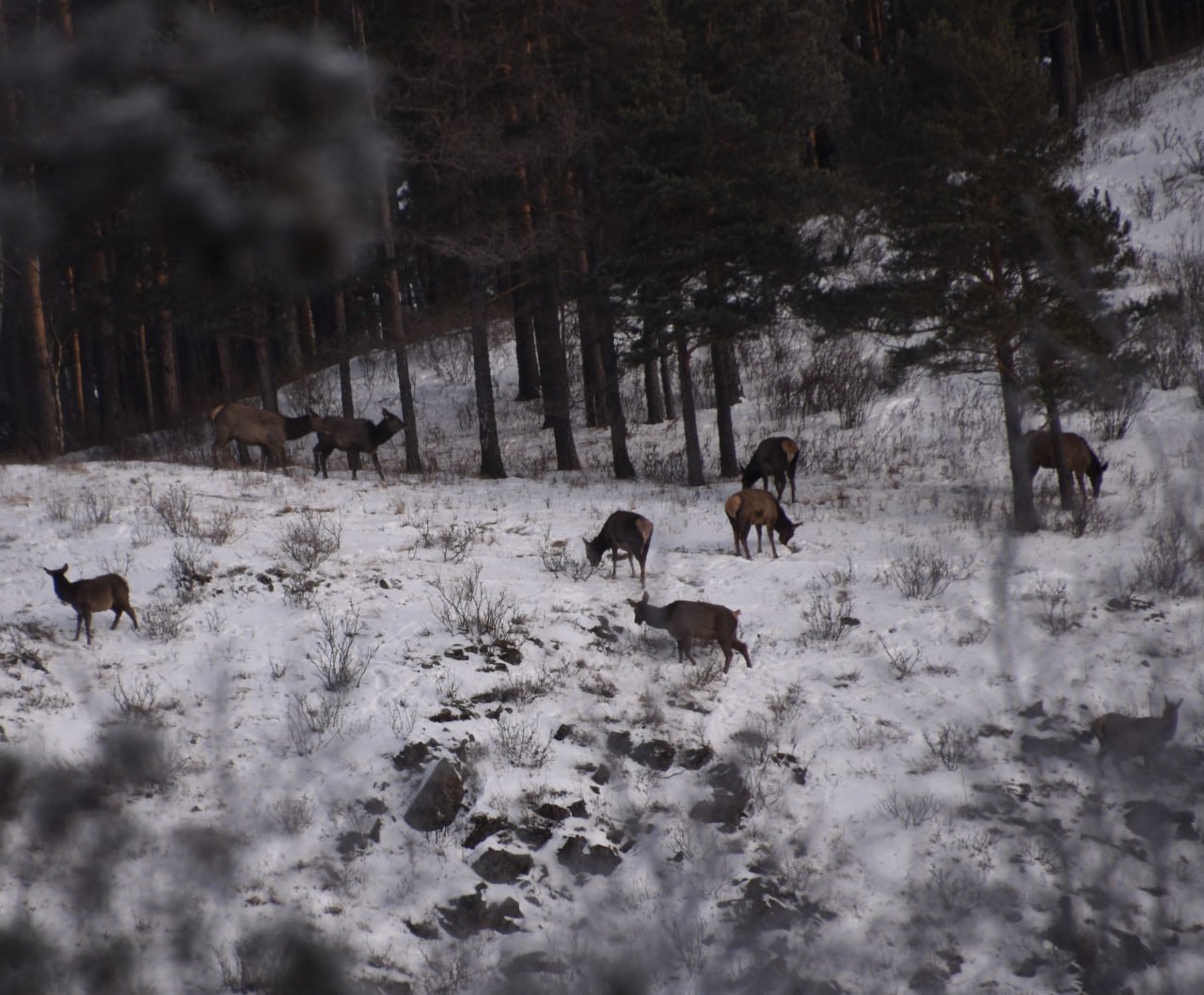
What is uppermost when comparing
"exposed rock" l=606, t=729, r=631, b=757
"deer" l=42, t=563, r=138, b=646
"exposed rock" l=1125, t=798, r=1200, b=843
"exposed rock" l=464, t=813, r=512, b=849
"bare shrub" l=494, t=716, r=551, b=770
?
"deer" l=42, t=563, r=138, b=646

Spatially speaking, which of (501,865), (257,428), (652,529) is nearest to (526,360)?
(257,428)

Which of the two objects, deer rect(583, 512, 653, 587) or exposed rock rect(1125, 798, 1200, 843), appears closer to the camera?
exposed rock rect(1125, 798, 1200, 843)

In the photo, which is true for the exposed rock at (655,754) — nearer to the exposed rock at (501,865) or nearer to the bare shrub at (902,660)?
the exposed rock at (501,865)

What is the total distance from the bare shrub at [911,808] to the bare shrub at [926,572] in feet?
12.9

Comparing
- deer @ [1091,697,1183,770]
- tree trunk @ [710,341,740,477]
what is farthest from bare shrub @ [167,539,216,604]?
tree trunk @ [710,341,740,477]

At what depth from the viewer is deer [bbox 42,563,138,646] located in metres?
9.81

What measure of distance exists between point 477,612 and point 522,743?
2021mm

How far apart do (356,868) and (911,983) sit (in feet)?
13.0

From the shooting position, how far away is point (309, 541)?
1226 centimetres

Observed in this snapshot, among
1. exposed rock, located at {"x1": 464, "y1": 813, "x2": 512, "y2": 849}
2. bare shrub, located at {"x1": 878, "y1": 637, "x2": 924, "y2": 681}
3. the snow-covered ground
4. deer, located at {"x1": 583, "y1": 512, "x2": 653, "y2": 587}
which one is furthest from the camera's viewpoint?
deer, located at {"x1": 583, "y1": 512, "x2": 653, "y2": 587}

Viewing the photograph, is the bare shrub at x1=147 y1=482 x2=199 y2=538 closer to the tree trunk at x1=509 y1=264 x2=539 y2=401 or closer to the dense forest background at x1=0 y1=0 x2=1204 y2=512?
the dense forest background at x1=0 y1=0 x2=1204 y2=512

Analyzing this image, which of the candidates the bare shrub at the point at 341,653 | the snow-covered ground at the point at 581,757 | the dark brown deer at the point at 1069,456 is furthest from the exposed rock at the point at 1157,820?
the dark brown deer at the point at 1069,456

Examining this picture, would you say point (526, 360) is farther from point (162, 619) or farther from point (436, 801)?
point (436, 801)

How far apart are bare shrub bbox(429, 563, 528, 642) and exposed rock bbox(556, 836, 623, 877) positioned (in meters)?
2.89
